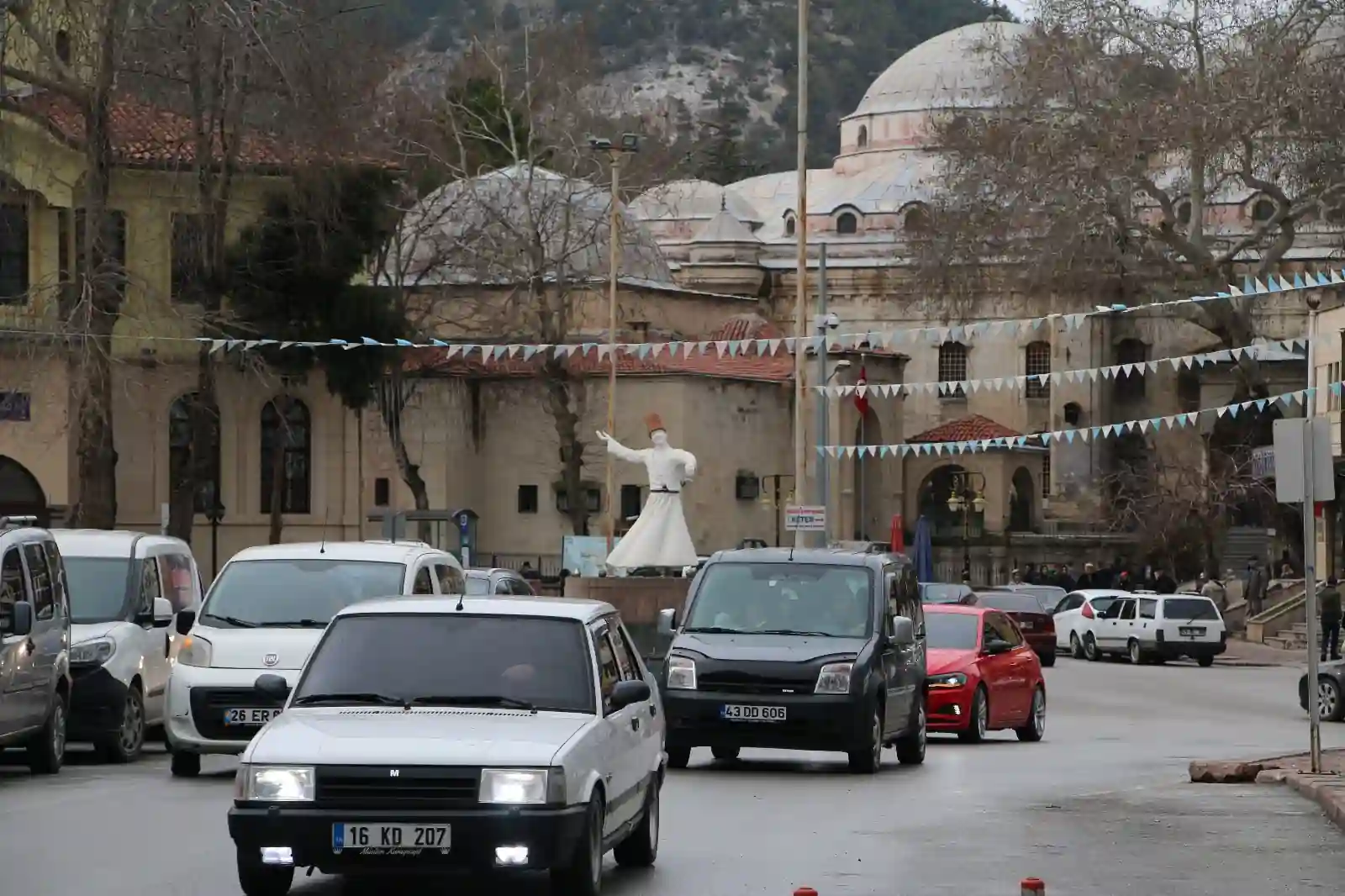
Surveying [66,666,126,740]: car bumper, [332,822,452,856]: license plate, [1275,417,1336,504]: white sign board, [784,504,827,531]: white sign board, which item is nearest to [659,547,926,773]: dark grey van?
[1275,417,1336,504]: white sign board

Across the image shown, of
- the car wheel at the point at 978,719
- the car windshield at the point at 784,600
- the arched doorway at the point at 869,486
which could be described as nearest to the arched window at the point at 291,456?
the arched doorway at the point at 869,486

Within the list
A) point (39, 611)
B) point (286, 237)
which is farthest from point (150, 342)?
point (39, 611)

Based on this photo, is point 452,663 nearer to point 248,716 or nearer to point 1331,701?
point 248,716

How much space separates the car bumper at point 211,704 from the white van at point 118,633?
214 cm

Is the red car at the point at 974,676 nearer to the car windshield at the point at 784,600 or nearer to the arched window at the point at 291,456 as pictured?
the car windshield at the point at 784,600

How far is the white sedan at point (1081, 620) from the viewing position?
51.2m

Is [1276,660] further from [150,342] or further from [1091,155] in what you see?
[150,342]

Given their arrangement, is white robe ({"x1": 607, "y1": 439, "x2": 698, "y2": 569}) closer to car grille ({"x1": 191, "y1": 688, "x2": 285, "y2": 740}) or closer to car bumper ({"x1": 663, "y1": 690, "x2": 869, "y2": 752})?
car bumper ({"x1": 663, "y1": 690, "x2": 869, "y2": 752})

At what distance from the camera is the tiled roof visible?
8225cm

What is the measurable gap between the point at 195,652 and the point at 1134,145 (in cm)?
3949

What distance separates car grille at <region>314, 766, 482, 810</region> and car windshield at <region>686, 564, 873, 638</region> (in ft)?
30.1

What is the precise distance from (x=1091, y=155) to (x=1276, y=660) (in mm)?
12538

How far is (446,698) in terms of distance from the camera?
10.9m

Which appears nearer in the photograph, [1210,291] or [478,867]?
[478,867]
